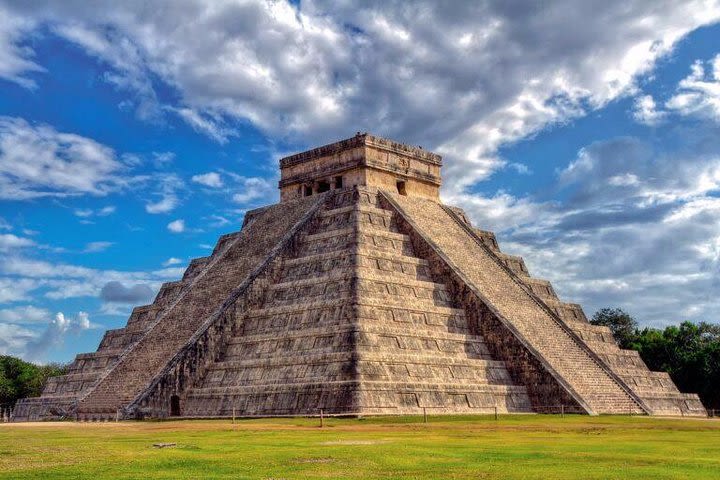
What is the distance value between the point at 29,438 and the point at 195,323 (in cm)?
1333

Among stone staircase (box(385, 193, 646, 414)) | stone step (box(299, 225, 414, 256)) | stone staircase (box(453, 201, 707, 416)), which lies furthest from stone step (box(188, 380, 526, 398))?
stone step (box(299, 225, 414, 256))

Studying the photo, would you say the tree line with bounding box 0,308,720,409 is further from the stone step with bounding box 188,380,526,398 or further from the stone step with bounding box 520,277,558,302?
the stone step with bounding box 188,380,526,398

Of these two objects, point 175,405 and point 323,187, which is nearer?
point 175,405

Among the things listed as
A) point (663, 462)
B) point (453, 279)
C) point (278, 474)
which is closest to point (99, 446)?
point (278, 474)

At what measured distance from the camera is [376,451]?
1428cm

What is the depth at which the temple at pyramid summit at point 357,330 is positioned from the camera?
92.1 ft

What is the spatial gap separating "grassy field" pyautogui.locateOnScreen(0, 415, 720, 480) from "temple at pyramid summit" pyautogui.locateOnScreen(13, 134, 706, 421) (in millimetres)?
4547

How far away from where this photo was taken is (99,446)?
1666 centimetres

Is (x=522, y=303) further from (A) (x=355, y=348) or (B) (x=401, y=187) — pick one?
(A) (x=355, y=348)

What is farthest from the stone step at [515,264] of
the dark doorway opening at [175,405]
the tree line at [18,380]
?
the tree line at [18,380]

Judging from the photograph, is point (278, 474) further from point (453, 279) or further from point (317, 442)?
point (453, 279)

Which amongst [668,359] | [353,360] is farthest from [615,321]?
[353,360]

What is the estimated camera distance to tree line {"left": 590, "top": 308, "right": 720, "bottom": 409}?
148 ft

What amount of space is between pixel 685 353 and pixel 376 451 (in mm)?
38210
